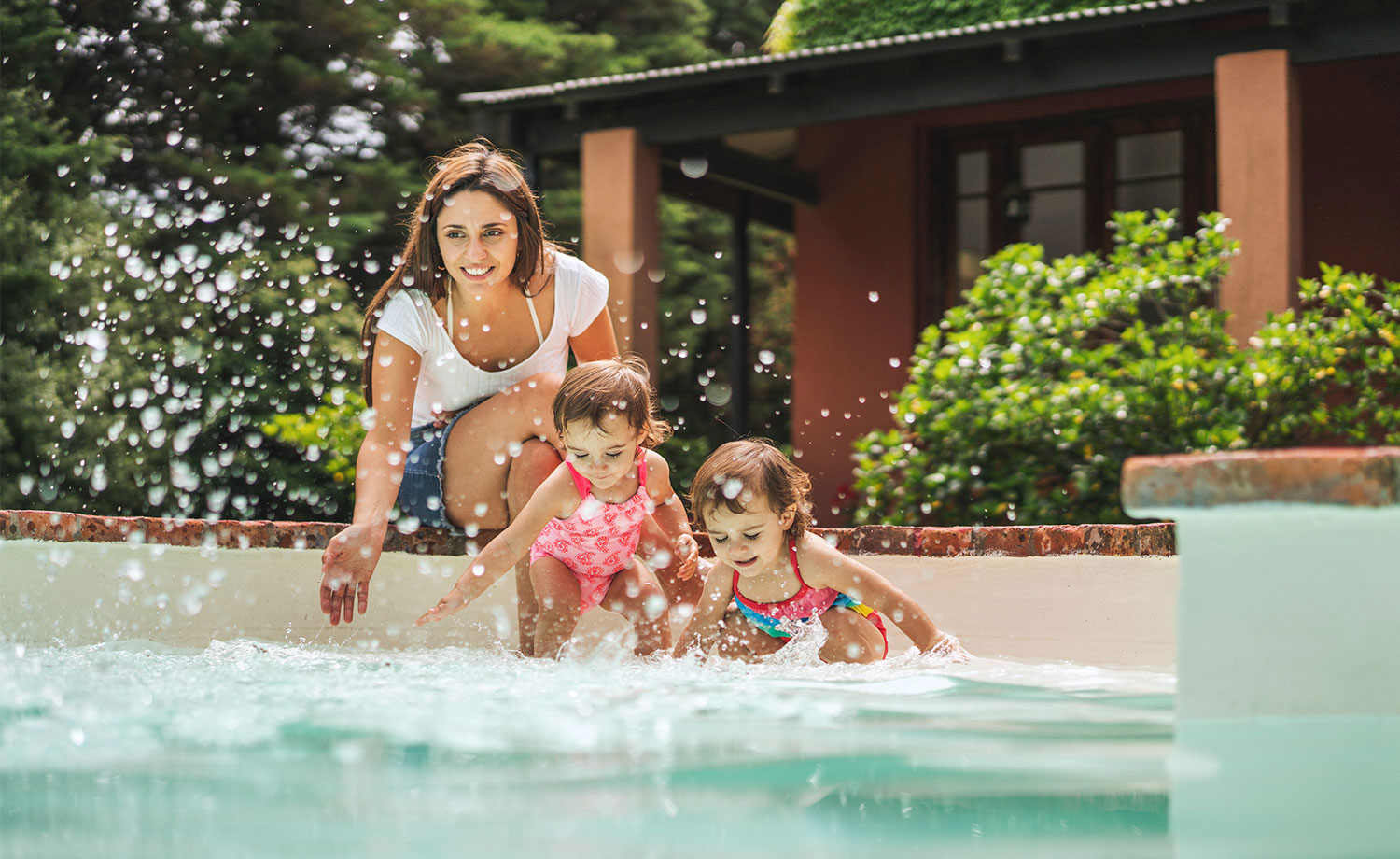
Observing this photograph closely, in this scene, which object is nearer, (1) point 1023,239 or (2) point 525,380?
(2) point 525,380

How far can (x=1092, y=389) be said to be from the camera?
493 cm

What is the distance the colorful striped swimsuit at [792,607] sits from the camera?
3264 mm

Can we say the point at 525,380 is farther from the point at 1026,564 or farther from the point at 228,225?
the point at 228,225

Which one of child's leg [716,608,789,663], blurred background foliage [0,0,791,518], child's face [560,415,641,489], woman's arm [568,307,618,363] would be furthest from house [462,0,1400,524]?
child's face [560,415,641,489]

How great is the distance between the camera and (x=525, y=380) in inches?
136

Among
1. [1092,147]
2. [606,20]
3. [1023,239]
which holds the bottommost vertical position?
[1023,239]

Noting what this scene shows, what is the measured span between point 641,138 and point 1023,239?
2.53m

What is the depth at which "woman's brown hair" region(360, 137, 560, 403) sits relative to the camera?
3432 mm

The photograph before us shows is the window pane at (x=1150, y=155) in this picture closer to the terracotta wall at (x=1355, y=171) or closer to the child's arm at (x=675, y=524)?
the terracotta wall at (x=1355, y=171)

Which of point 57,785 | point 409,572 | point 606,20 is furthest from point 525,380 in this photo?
point 606,20

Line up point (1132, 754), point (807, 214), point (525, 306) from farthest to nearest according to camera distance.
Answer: point (807, 214)
point (525, 306)
point (1132, 754)

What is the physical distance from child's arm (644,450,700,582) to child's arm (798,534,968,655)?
329mm

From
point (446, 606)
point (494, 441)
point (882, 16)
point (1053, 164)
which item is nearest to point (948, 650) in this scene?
point (446, 606)

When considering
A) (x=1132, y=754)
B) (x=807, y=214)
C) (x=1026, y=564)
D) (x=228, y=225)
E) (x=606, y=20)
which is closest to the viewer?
(x=1132, y=754)
